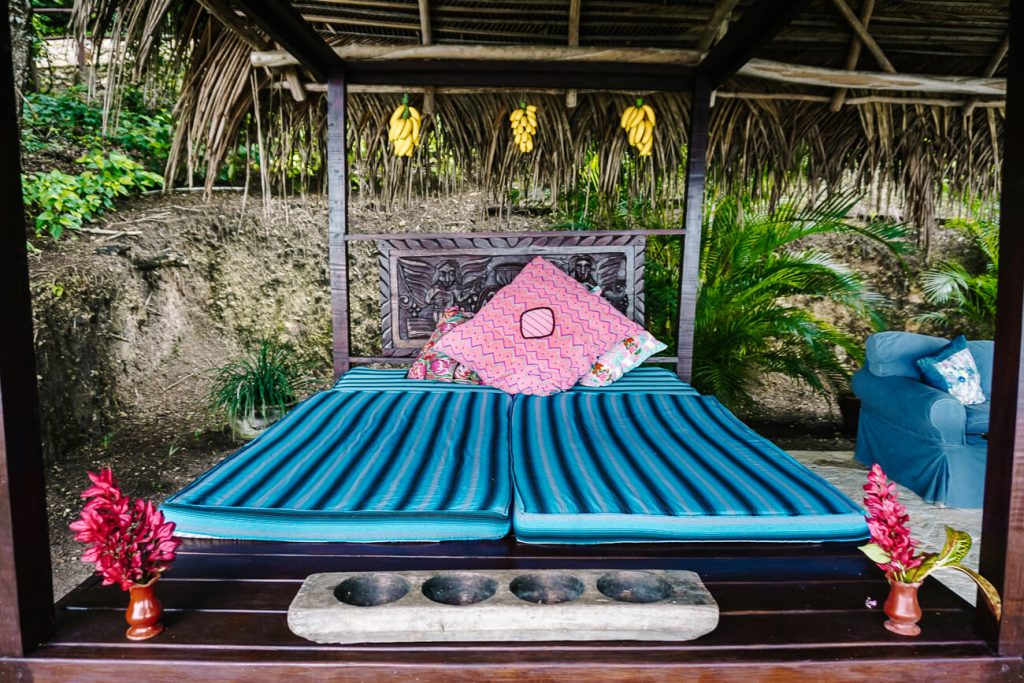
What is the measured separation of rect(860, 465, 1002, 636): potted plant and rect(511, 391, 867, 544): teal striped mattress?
0.33 meters

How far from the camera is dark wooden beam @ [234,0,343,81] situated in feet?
6.68

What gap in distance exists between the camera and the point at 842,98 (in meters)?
3.21

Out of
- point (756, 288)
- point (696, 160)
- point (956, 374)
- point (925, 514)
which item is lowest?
point (925, 514)

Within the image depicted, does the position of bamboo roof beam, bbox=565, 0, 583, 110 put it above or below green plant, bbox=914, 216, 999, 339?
above

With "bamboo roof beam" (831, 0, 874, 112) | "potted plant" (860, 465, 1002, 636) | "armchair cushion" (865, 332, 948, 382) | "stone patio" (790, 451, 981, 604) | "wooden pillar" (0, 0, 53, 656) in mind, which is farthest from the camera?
"armchair cushion" (865, 332, 948, 382)

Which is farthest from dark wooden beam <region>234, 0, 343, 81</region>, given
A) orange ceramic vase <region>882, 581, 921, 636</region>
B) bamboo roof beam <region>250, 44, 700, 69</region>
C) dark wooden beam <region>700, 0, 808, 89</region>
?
orange ceramic vase <region>882, 581, 921, 636</region>

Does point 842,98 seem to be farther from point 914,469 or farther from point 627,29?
point 914,469

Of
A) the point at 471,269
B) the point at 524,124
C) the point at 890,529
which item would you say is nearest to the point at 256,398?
the point at 471,269

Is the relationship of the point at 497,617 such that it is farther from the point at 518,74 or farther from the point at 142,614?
the point at 518,74

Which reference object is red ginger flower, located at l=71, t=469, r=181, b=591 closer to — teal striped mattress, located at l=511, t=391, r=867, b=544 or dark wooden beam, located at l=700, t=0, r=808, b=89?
teal striped mattress, located at l=511, t=391, r=867, b=544

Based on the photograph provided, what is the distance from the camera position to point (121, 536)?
1062 mm

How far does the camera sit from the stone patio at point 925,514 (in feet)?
8.18

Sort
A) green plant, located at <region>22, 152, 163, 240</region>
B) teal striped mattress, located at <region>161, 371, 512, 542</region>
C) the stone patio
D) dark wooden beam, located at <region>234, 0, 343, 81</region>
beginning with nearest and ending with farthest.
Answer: teal striped mattress, located at <region>161, 371, 512, 542</region> < dark wooden beam, located at <region>234, 0, 343, 81</region> < the stone patio < green plant, located at <region>22, 152, 163, 240</region>

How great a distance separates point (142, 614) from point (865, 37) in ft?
10.9
